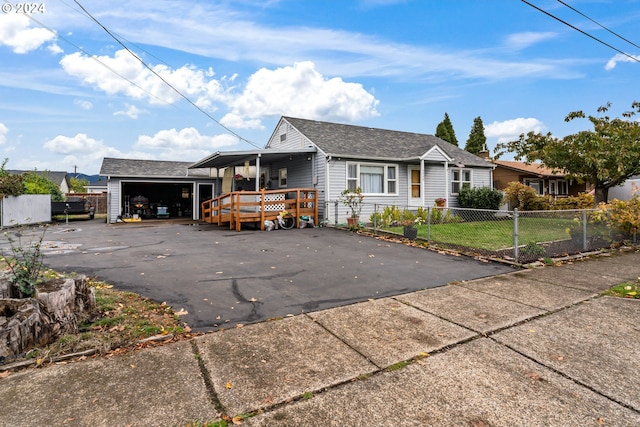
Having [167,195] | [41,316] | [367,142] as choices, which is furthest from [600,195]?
[167,195]

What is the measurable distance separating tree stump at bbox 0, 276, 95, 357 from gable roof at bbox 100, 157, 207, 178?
16953mm

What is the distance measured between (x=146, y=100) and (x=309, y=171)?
10.1 metres

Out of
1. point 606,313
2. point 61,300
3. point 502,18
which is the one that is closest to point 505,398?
point 606,313

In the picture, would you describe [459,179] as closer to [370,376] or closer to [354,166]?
[354,166]

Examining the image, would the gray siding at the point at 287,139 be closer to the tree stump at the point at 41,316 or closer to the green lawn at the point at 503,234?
the green lawn at the point at 503,234

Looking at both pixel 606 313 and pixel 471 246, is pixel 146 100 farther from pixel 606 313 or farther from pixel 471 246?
pixel 606 313

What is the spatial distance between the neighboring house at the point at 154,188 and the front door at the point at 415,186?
39.0 ft

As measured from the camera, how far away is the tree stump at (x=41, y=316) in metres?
2.93

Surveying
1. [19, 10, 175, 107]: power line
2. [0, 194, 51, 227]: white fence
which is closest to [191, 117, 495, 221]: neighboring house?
[19, 10, 175, 107]: power line

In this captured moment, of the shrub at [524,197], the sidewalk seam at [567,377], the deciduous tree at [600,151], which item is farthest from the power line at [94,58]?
the shrub at [524,197]

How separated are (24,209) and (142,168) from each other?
621 cm

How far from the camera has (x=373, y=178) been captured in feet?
50.8

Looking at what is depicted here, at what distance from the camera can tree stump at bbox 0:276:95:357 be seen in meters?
2.93

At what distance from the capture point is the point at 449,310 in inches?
168
